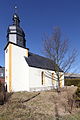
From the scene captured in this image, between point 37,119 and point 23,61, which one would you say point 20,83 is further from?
point 37,119

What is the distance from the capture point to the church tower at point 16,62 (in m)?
18.3

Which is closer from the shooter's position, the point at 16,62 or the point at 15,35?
the point at 16,62

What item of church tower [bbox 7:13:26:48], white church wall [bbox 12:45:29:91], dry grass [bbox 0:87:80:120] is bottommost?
dry grass [bbox 0:87:80:120]

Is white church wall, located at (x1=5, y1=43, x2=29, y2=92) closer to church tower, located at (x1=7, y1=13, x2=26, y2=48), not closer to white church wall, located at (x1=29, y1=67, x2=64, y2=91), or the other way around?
white church wall, located at (x1=29, y1=67, x2=64, y2=91)

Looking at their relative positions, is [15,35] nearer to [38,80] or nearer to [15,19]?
[15,19]

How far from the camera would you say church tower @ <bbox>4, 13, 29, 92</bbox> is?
18.3m

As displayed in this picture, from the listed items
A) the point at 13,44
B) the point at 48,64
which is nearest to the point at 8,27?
the point at 13,44

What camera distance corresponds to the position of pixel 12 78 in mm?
18141

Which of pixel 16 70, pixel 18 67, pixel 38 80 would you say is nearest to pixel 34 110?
pixel 16 70

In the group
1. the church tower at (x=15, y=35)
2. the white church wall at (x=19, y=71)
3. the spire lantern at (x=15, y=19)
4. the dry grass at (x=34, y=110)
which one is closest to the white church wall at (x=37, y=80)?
the white church wall at (x=19, y=71)

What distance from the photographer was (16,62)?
18891mm

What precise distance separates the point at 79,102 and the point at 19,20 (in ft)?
58.7

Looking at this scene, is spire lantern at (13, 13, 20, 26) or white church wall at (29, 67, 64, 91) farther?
spire lantern at (13, 13, 20, 26)

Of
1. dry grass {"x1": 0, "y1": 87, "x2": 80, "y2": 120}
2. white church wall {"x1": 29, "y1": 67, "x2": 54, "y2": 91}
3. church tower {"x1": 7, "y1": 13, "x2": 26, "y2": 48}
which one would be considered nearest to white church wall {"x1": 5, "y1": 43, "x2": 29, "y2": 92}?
white church wall {"x1": 29, "y1": 67, "x2": 54, "y2": 91}
